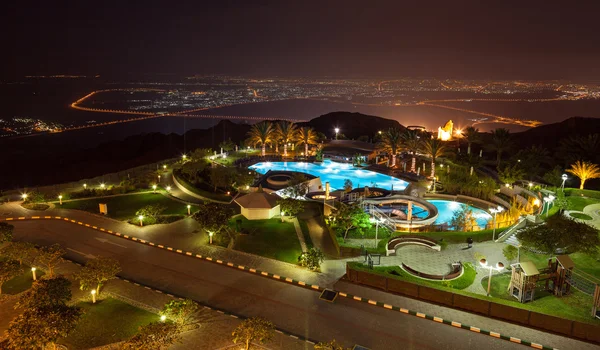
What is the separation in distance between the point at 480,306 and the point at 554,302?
3.56m

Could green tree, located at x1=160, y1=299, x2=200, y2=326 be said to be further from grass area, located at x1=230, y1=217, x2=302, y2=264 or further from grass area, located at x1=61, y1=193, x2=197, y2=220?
grass area, located at x1=61, y1=193, x2=197, y2=220

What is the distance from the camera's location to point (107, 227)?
25.6m

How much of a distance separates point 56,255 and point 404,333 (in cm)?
1623

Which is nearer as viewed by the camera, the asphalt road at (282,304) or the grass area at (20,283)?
the asphalt road at (282,304)

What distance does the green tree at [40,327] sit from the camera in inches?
462

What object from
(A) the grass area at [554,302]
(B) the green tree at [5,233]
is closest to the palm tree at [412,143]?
(A) the grass area at [554,302]

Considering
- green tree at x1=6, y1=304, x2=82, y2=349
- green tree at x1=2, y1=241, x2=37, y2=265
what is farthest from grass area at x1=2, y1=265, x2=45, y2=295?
green tree at x1=6, y1=304, x2=82, y2=349

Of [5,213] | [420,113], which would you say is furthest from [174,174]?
[420,113]

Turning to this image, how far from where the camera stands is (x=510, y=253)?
19.7 metres

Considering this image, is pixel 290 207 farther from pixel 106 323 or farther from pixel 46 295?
pixel 46 295

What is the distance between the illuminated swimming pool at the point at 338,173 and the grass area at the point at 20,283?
26170 millimetres

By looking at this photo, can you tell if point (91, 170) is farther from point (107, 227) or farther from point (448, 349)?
point (448, 349)

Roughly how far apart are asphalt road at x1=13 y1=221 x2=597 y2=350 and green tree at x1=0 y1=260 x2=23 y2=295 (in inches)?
136

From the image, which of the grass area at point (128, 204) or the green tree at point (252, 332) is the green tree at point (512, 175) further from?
the green tree at point (252, 332)
